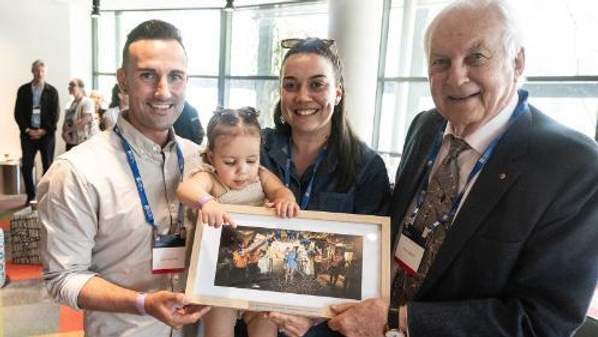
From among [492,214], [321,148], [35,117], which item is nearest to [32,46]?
[35,117]

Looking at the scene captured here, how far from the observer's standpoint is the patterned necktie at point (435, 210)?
1.51 meters

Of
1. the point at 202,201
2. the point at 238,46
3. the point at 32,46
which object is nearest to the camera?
the point at 202,201

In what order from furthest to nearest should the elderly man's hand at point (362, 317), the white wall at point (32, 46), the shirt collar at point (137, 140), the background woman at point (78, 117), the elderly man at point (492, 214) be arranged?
the white wall at point (32, 46)
the background woman at point (78, 117)
the shirt collar at point (137, 140)
the elderly man's hand at point (362, 317)
the elderly man at point (492, 214)

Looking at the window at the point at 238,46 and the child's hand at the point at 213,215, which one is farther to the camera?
the window at the point at 238,46

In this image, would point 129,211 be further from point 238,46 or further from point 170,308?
point 238,46

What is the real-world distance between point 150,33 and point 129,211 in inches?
25.5

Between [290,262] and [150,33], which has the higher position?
[150,33]

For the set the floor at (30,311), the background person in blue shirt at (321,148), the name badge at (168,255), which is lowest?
the floor at (30,311)

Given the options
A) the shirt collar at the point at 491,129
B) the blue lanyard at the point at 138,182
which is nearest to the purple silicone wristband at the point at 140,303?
the blue lanyard at the point at 138,182

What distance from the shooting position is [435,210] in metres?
1.57

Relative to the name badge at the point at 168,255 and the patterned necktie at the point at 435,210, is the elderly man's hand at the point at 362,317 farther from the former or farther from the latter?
the name badge at the point at 168,255

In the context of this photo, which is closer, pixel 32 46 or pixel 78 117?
pixel 78 117

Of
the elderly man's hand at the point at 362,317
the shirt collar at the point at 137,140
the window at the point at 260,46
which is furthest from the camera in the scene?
the window at the point at 260,46

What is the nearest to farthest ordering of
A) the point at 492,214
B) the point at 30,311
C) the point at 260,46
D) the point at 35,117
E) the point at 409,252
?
1. the point at 492,214
2. the point at 409,252
3. the point at 30,311
4. the point at 35,117
5. the point at 260,46
